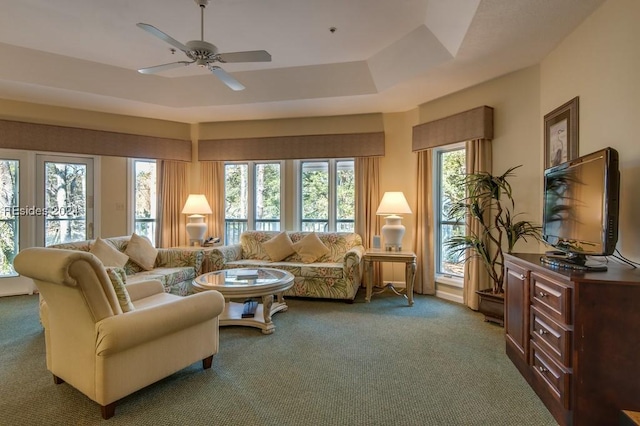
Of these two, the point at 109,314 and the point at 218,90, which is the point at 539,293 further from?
the point at 218,90

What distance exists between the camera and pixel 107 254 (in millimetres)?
3912

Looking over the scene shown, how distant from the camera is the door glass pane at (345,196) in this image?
5.49m

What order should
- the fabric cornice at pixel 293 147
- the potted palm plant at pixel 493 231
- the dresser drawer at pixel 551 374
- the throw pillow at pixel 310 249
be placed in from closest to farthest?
the dresser drawer at pixel 551 374 → the potted palm plant at pixel 493 231 → the throw pillow at pixel 310 249 → the fabric cornice at pixel 293 147

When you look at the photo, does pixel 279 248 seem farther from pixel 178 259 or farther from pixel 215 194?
pixel 215 194

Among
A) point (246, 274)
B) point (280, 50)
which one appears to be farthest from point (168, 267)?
point (280, 50)

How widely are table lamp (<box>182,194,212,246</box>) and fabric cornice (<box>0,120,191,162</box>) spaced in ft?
2.80

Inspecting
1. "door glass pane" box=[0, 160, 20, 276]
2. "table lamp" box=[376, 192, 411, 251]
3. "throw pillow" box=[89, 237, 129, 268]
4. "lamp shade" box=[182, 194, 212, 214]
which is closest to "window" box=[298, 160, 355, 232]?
"table lamp" box=[376, 192, 411, 251]

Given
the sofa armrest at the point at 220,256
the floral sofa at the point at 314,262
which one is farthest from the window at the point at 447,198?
the sofa armrest at the point at 220,256

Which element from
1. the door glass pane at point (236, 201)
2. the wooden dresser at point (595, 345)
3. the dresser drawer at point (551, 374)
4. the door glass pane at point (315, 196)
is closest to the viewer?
the wooden dresser at point (595, 345)

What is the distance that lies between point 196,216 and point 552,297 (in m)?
4.92

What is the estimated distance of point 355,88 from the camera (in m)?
4.41

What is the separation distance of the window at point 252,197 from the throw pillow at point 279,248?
738 mm

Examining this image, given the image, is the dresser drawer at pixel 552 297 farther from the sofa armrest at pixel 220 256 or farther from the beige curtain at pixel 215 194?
the beige curtain at pixel 215 194

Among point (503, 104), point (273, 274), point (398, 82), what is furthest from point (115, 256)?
point (503, 104)
